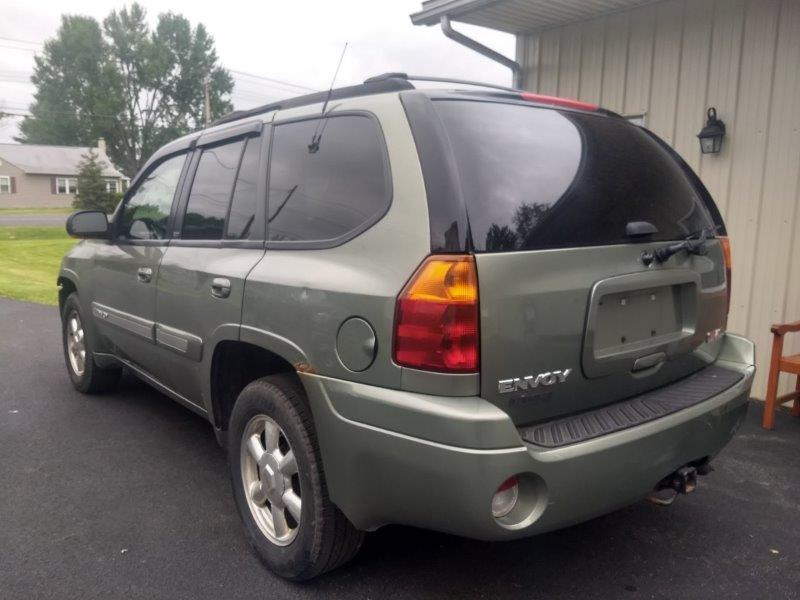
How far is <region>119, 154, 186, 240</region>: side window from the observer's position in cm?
385

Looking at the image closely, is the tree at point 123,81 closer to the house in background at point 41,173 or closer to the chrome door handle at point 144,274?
the house in background at point 41,173

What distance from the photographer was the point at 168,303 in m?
3.50

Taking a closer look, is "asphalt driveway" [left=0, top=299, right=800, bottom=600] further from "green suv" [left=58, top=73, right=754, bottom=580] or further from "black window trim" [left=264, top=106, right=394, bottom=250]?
"black window trim" [left=264, top=106, right=394, bottom=250]

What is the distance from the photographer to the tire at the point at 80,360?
196 inches

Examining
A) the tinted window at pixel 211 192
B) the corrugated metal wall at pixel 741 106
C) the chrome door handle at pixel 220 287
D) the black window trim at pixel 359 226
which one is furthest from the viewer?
the corrugated metal wall at pixel 741 106

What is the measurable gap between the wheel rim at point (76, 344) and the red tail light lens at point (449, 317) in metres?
3.69

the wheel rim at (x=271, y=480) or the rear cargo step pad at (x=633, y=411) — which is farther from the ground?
the rear cargo step pad at (x=633, y=411)

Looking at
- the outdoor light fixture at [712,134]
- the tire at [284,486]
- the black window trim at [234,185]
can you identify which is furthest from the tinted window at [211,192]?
the outdoor light fixture at [712,134]

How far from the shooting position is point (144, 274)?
379cm

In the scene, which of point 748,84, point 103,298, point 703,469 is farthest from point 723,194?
point 103,298

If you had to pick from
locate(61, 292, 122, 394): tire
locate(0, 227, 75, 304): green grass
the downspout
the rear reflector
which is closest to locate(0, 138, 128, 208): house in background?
locate(0, 227, 75, 304): green grass

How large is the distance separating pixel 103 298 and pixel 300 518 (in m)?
2.51

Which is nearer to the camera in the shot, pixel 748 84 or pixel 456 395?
pixel 456 395

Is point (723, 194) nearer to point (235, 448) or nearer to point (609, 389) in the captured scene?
point (609, 389)
